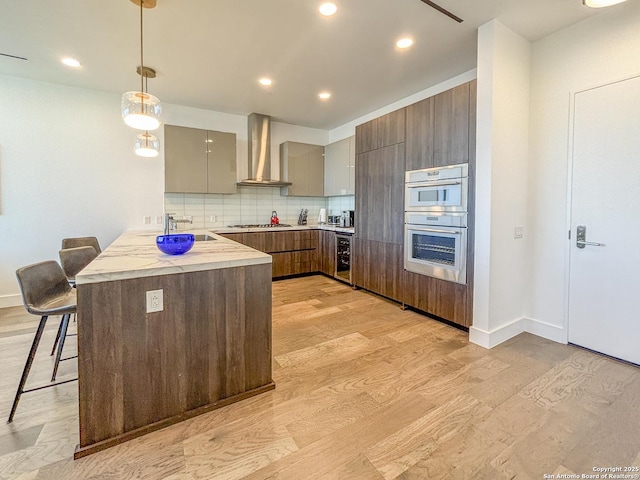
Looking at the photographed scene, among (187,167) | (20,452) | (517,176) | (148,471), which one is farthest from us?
(187,167)

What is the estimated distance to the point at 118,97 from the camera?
13.3ft

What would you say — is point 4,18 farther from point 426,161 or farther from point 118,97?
point 426,161

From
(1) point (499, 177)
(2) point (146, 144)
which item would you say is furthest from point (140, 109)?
(1) point (499, 177)

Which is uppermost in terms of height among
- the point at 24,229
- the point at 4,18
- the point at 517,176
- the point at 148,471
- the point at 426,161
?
the point at 4,18

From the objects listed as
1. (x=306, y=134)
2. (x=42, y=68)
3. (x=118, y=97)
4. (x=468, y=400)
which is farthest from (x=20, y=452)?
(x=306, y=134)

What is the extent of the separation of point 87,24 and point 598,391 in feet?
15.5

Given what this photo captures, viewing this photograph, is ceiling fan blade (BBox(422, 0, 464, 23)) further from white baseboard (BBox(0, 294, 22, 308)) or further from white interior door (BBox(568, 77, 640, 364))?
white baseboard (BBox(0, 294, 22, 308))

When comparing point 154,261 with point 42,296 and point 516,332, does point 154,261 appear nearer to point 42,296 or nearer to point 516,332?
point 42,296

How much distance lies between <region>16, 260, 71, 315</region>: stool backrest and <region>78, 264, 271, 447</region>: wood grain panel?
1.68 ft

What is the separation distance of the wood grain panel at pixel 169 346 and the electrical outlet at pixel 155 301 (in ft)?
0.08

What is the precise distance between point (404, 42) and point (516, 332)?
2.96 meters

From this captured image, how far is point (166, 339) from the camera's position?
162cm

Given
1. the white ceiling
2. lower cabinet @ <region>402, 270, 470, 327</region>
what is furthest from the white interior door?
lower cabinet @ <region>402, 270, 470, 327</region>

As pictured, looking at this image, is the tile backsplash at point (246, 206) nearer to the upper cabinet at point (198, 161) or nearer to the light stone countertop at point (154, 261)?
the upper cabinet at point (198, 161)
